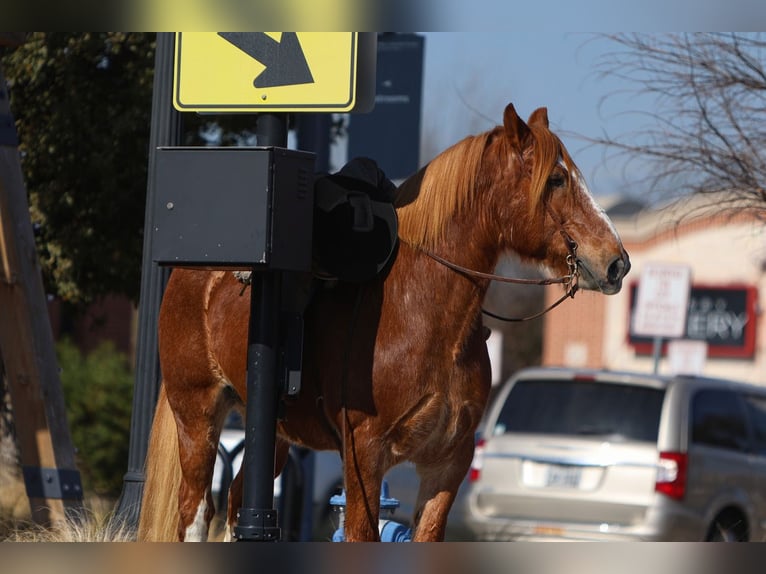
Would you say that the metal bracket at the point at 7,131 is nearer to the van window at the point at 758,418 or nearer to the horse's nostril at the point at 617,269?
the horse's nostril at the point at 617,269

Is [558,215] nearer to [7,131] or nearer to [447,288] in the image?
[447,288]

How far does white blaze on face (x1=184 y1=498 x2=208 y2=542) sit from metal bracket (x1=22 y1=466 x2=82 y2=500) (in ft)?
8.09

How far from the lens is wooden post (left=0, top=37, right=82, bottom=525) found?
28.1ft

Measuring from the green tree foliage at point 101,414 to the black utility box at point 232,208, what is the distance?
1038 centimetres

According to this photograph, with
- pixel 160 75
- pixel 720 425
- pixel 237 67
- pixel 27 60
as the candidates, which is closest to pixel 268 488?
pixel 237 67

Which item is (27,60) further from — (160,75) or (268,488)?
(268,488)

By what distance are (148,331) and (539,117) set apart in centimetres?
297

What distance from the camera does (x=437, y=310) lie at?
5465 mm

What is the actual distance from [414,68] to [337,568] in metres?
7.12

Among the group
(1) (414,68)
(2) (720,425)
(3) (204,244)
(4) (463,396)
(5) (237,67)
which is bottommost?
(2) (720,425)

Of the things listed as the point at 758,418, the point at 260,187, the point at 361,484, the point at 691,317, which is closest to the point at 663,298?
the point at 758,418

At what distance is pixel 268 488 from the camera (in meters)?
5.33

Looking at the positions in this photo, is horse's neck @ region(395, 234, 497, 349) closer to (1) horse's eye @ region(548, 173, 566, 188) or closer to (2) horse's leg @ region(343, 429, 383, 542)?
(1) horse's eye @ region(548, 173, 566, 188)

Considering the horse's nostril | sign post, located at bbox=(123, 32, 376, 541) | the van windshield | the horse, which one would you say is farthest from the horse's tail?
the van windshield
